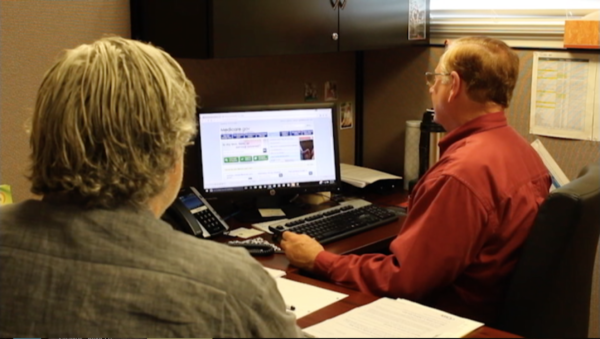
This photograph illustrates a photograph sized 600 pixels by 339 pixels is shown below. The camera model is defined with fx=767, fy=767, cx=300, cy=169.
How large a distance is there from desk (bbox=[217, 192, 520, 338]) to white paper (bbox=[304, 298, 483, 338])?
0.03m

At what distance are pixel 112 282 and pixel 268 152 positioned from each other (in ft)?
4.81

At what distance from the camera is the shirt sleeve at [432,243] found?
185 cm

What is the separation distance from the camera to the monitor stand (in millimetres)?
2525

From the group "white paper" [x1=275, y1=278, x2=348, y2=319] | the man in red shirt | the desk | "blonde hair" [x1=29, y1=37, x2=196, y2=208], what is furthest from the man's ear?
"blonde hair" [x1=29, y1=37, x2=196, y2=208]

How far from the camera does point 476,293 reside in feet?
6.43

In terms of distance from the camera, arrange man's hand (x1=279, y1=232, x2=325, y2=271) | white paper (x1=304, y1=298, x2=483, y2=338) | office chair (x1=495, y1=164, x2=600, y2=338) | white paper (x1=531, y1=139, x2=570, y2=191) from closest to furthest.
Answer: white paper (x1=304, y1=298, x2=483, y2=338)
office chair (x1=495, y1=164, x2=600, y2=338)
man's hand (x1=279, y1=232, x2=325, y2=271)
white paper (x1=531, y1=139, x2=570, y2=191)

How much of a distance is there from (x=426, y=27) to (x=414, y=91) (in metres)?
0.26

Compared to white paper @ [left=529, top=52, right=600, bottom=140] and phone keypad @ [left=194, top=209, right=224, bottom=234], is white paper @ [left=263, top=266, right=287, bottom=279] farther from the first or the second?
white paper @ [left=529, top=52, right=600, bottom=140]

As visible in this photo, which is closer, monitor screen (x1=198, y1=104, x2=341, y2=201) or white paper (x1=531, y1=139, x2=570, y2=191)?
monitor screen (x1=198, y1=104, x2=341, y2=201)

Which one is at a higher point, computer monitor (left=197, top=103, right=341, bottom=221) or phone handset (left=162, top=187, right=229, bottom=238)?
computer monitor (left=197, top=103, right=341, bottom=221)

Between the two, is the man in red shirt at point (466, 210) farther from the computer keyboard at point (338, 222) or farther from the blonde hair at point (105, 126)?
the blonde hair at point (105, 126)

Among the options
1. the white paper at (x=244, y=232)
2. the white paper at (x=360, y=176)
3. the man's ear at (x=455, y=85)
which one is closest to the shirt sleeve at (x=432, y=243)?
the man's ear at (x=455, y=85)

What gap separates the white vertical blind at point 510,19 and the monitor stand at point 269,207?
865mm

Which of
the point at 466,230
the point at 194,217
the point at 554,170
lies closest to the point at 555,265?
the point at 466,230
